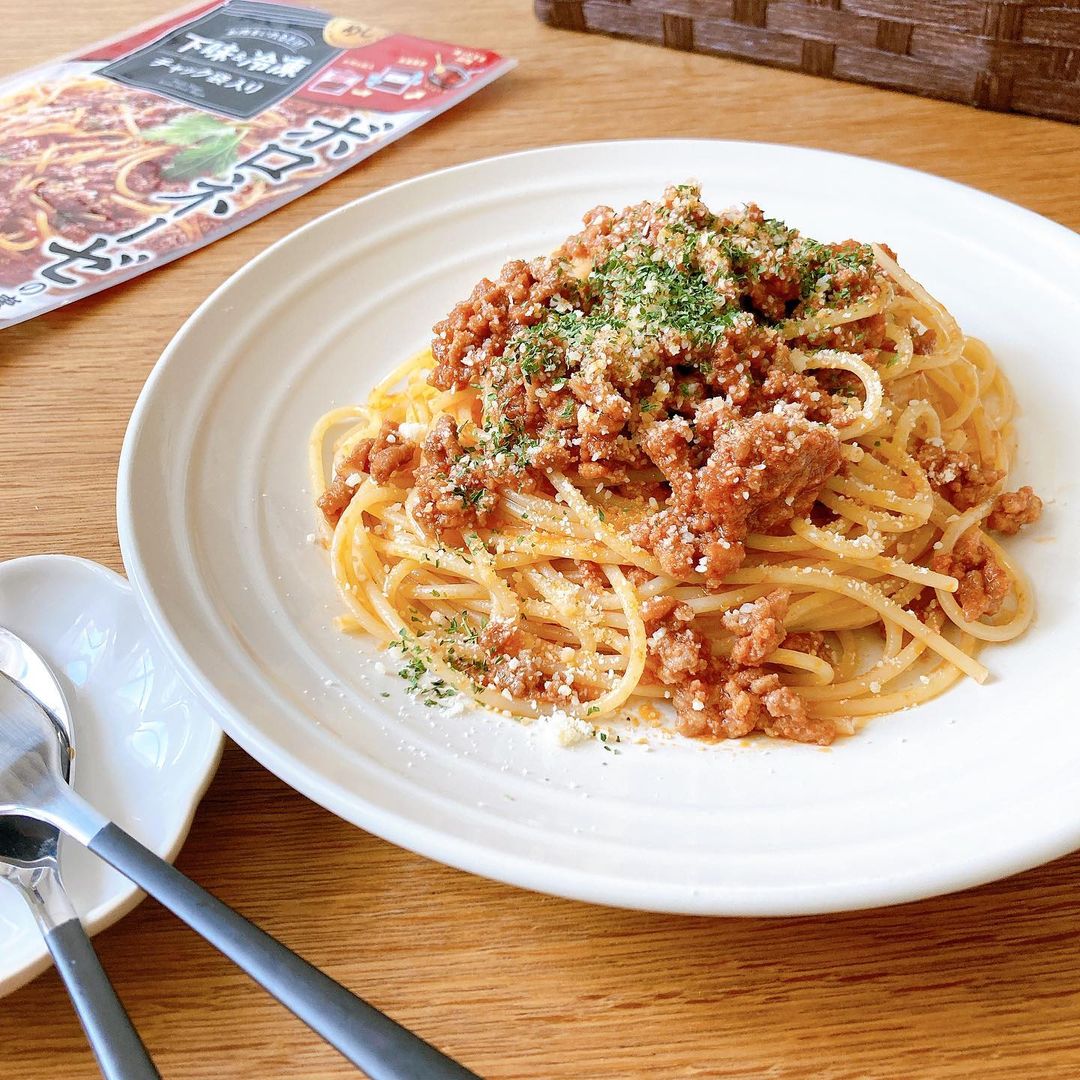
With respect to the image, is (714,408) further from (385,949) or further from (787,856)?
Result: (385,949)

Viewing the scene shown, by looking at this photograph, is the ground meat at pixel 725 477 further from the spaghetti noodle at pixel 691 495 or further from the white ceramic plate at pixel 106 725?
the white ceramic plate at pixel 106 725

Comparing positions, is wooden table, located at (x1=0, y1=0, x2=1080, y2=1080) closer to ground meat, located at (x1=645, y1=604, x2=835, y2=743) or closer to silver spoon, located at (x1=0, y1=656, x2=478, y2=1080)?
silver spoon, located at (x1=0, y1=656, x2=478, y2=1080)

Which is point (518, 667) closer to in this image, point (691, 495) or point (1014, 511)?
point (691, 495)

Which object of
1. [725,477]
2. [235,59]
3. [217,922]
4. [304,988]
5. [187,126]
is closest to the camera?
[304,988]

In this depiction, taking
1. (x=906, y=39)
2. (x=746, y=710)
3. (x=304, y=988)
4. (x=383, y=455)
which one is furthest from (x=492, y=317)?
(x=906, y=39)

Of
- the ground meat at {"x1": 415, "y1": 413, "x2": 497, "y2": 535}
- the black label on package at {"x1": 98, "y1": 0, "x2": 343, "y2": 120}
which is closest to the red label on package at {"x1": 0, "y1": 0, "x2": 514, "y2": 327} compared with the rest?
the black label on package at {"x1": 98, "y1": 0, "x2": 343, "y2": 120}

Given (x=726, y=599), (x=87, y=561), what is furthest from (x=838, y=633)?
(x=87, y=561)

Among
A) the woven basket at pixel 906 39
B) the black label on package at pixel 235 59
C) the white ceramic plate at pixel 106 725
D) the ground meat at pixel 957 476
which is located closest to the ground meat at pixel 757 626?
the ground meat at pixel 957 476
